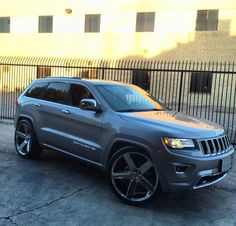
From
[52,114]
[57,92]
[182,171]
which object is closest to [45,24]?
[57,92]

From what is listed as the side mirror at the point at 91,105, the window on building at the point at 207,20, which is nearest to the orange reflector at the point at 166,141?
the side mirror at the point at 91,105

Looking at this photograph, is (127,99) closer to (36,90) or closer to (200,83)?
(36,90)

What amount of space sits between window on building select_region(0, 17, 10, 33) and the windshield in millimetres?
28920

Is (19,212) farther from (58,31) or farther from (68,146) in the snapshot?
(58,31)

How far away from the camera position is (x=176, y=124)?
15.4ft

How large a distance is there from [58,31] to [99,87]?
25491 millimetres

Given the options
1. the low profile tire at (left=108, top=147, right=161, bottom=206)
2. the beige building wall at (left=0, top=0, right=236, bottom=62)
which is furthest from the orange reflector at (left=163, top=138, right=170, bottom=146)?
the beige building wall at (left=0, top=0, right=236, bottom=62)

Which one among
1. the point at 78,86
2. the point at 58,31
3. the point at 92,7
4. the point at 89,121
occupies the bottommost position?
the point at 89,121

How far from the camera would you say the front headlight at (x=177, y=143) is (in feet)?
14.3

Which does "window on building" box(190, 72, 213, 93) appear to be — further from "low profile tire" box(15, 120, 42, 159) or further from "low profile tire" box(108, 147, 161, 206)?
"low profile tire" box(108, 147, 161, 206)

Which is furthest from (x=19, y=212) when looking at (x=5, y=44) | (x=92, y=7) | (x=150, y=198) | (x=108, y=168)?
(x=5, y=44)

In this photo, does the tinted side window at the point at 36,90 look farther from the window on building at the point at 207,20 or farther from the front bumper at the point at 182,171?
the window on building at the point at 207,20

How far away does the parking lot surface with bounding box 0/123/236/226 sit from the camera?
430cm

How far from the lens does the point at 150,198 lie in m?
4.59
